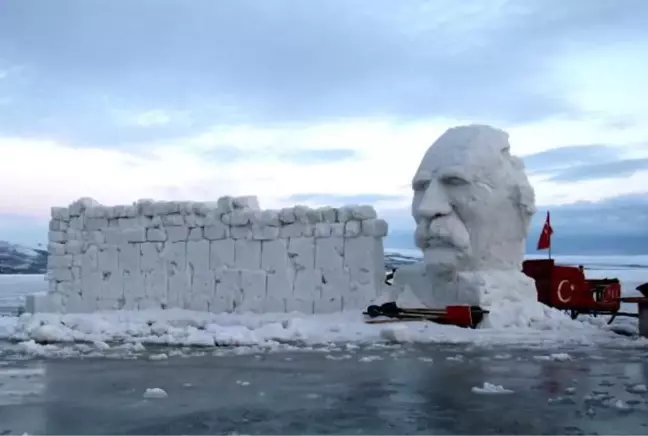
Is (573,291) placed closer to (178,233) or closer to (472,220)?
(472,220)

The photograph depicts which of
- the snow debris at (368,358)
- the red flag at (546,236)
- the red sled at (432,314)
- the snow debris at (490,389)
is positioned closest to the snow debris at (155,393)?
the snow debris at (490,389)

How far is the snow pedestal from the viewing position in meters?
13.2

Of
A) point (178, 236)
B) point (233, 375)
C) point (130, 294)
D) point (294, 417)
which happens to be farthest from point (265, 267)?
point (294, 417)

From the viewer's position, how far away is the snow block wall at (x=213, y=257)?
13.9 meters

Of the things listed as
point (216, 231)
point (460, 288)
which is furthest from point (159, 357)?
point (460, 288)

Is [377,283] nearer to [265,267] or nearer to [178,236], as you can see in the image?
[265,267]

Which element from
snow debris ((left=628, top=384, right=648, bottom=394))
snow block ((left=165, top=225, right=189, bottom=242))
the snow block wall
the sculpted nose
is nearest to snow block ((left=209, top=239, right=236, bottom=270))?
the snow block wall

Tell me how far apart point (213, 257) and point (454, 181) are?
4489mm

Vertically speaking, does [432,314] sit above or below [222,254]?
below

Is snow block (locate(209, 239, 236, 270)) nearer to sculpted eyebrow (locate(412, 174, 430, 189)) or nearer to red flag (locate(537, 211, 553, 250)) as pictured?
sculpted eyebrow (locate(412, 174, 430, 189))

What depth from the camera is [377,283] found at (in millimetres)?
13844

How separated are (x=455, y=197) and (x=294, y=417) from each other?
25.7 feet

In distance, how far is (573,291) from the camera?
A: 48.1 ft

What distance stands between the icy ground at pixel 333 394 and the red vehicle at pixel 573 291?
4474 mm
